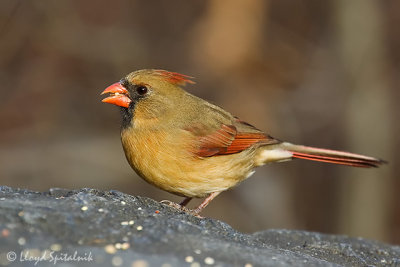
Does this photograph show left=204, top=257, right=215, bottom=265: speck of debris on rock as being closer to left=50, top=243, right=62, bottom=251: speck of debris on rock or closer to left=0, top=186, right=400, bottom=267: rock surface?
left=0, top=186, right=400, bottom=267: rock surface

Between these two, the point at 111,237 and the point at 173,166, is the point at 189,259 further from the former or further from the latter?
the point at 173,166

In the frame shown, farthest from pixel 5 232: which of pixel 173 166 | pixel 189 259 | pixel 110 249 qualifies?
pixel 173 166

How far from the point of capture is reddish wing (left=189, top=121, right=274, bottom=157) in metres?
4.24

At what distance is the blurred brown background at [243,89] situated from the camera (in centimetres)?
762

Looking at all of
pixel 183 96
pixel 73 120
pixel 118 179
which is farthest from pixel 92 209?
pixel 73 120

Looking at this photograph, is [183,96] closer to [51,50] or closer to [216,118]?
[216,118]

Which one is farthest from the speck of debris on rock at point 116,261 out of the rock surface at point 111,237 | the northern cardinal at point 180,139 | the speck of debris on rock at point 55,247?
the northern cardinal at point 180,139

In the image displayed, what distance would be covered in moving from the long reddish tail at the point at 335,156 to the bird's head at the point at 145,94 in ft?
3.27

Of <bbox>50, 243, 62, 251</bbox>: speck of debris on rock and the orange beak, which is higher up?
the orange beak

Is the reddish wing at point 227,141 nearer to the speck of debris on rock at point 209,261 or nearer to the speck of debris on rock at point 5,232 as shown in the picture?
the speck of debris on rock at point 209,261

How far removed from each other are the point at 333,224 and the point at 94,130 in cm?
288

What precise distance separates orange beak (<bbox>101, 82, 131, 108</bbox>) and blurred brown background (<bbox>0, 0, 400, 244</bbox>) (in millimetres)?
3639

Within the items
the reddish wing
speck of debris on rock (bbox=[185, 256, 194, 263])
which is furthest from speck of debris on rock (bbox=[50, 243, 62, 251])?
the reddish wing

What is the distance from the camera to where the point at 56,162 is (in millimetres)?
7836
